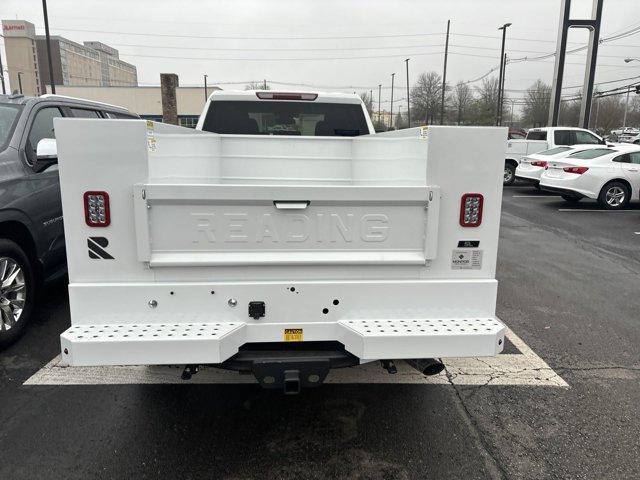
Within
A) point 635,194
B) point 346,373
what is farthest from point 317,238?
point 635,194

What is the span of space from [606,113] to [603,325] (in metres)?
76.7

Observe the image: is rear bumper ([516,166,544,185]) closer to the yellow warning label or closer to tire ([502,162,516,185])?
tire ([502,162,516,185])

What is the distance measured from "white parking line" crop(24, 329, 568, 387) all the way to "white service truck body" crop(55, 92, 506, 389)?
3.67ft

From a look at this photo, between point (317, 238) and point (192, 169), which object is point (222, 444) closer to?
point (317, 238)

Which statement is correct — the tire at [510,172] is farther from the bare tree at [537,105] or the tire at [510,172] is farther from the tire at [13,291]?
the bare tree at [537,105]

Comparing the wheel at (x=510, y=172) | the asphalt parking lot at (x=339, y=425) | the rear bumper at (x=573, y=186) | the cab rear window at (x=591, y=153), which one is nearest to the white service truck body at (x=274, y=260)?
the asphalt parking lot at (x=339, y=425)

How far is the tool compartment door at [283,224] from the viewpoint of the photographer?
2.60m

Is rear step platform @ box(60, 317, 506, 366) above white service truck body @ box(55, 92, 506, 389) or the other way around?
the other way around

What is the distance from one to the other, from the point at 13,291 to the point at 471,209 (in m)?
3.91

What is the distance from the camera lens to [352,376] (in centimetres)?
390

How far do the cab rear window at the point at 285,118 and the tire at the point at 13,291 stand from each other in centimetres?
221

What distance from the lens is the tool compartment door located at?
2.60m

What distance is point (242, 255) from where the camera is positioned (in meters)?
2.70

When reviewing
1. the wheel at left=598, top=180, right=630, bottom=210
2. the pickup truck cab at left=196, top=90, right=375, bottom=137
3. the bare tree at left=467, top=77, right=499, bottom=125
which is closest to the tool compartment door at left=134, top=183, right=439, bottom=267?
the pickup truck cab at left=196, top=90, right=375, bottom=137
